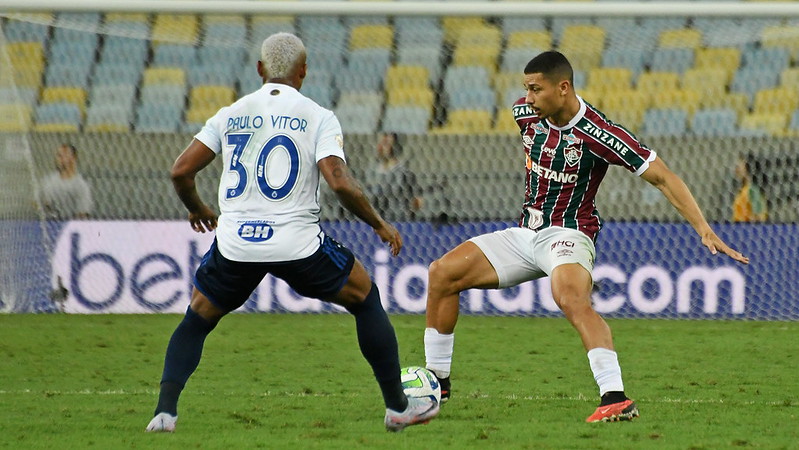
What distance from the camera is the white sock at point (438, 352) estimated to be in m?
6.35

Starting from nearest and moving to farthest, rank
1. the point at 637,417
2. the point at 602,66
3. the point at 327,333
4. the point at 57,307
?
the point at 637,417 → the point at 327,333 → the point at 57,307 → the point at 602,66

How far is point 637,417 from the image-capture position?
19.3 feet

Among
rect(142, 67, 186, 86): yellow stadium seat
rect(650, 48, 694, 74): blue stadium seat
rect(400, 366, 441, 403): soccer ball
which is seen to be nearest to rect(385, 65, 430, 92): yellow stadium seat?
rect(142, 67, 186, 86): yellow stadium seat

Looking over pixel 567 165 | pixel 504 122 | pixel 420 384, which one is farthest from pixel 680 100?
pixel 420 384

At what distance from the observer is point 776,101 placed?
1208cm

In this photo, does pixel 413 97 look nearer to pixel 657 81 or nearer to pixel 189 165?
pixel 657 81

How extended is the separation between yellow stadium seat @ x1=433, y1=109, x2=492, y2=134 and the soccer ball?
19.4ft

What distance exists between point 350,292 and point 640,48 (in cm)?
731

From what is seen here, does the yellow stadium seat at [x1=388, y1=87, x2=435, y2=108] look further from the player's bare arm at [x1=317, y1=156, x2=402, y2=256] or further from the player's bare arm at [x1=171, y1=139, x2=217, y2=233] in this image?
the player's bare arm at [x1=317, y1=156, x2=402, y2=256]

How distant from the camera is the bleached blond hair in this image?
527 cm

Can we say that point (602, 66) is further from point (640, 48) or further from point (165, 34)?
point (165, 34)

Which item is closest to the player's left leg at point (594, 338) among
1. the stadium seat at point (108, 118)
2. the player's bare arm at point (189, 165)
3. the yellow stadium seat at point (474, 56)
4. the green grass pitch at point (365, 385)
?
the green grass pitch at point (365, 385)

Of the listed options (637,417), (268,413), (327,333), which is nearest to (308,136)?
(268,413)

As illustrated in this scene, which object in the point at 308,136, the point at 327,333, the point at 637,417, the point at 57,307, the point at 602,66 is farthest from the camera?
the point at 602,66
